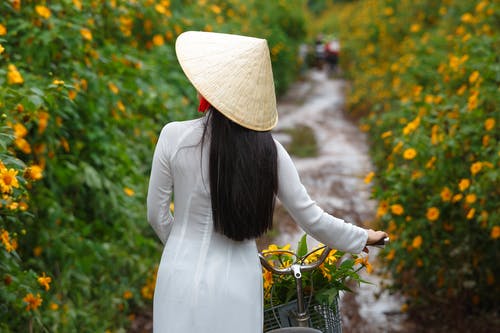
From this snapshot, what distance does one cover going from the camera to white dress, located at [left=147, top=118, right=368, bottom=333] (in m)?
1.91

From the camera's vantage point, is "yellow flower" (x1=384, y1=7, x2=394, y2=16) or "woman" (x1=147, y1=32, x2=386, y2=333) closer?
"woman" (x1=147, y1=32, x2=386, y2=333)

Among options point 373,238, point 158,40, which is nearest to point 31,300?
point 373,238

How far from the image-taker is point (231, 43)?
189 cm

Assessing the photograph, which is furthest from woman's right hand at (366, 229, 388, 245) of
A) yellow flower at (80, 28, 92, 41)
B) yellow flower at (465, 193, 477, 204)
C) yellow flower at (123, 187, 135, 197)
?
yellow flower at (80, 28, 92, 41)

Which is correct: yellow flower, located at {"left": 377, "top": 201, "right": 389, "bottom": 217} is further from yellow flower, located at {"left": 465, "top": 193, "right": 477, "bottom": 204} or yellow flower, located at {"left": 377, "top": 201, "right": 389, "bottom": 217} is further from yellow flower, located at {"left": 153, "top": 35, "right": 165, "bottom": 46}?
yellow flower, located at {"left": 153, "top": 35, "right": 165, "bottom": 46}

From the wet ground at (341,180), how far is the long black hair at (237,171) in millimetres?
462

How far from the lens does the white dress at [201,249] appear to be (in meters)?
1.91

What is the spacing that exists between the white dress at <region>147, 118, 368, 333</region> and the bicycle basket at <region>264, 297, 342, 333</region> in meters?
0.16

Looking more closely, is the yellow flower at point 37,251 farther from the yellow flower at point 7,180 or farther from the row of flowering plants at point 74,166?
the yellow flower at point 7,180

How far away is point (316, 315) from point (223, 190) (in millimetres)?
560

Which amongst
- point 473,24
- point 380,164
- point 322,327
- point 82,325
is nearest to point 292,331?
point 322,327

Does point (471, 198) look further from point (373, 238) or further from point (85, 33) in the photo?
point (85, 33)

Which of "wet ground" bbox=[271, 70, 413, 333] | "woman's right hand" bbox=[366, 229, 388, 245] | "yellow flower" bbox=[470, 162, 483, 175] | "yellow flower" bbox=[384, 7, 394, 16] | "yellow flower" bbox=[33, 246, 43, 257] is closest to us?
"woman's right hand" bbox=[366, 229, 388, 245]

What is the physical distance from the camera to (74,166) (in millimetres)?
3398
